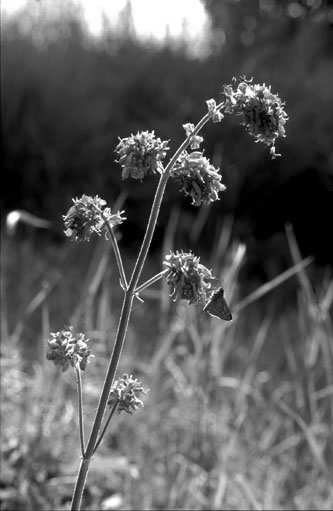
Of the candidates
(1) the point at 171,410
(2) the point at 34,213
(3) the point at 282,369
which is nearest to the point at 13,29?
(2) the point at 34,213

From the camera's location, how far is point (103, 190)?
6.10 meters

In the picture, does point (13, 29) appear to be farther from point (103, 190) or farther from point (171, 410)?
point (171, 410)

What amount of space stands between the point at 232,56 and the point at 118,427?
5.41 m

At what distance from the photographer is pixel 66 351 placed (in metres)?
1.24

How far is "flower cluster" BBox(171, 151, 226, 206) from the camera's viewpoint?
112 centimetres

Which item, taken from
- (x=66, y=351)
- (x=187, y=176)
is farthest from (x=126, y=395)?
(x=187, y=176)

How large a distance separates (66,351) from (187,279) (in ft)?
0.81

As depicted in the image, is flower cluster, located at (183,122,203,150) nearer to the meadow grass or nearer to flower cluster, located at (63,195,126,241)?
flower cluster, located at (63,195,126,241)

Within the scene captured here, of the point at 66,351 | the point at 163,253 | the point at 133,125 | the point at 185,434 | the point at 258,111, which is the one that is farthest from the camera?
the point at 133,125

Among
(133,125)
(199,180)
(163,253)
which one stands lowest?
(199,180)

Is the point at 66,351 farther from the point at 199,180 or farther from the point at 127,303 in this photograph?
the point at 199,180

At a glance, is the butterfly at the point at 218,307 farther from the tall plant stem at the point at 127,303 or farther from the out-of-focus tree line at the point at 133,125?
the out-of-focus tree line at the point at 133,125

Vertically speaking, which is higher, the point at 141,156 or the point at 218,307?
the point at 141,156

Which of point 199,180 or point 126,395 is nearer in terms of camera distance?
point 199,180
